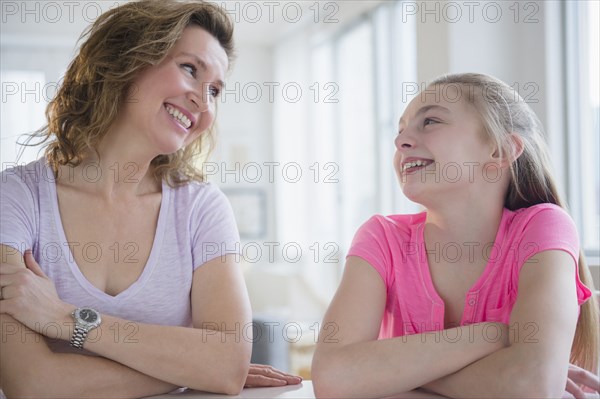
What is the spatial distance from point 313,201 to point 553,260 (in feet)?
14.6

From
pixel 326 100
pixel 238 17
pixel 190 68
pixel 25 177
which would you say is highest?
pixel 238 17

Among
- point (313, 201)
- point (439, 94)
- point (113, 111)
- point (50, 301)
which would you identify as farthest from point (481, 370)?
point (313, 201)

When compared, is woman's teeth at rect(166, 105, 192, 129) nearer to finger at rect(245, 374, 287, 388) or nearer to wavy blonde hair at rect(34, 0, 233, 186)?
wavy blonde hair at rect(34, 0, 233, 186)

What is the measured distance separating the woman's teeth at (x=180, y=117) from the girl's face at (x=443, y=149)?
20.6 inches

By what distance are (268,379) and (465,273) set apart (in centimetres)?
52

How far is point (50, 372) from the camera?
49.6 inches

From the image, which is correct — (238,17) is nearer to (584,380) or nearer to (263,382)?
(263,382)

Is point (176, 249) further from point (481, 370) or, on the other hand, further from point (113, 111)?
point (481, 370)

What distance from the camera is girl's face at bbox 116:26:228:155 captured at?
157cm

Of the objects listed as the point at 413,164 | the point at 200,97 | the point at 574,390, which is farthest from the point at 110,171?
the point at 574,390

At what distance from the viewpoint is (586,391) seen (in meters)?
1.48

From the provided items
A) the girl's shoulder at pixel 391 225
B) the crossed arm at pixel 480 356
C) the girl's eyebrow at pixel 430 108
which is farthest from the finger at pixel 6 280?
the girl's eyebrow at pixel 430 108

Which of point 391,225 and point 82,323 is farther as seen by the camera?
point 391,225

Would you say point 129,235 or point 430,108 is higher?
point 430,108
